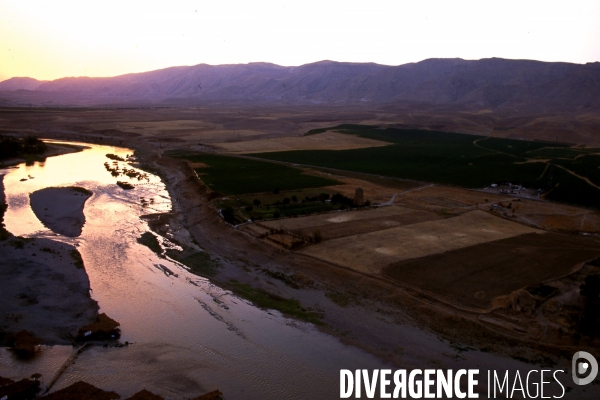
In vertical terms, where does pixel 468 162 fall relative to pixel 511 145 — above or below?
below

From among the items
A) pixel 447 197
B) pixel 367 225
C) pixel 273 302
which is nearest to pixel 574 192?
pixel 447 197

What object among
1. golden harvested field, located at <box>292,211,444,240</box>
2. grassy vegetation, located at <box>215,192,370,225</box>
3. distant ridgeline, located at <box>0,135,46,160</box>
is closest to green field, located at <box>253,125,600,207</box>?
golden harvested field, located at <box>292,211,444,240</box>

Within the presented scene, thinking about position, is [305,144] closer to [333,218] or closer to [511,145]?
[511,145]

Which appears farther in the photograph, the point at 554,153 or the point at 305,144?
the point at 305,144

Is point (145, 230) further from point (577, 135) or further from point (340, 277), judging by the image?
point (577, 135)

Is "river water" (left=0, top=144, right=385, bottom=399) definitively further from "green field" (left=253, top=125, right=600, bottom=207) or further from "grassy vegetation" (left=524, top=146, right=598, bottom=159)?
"grassy vegetation" (left=524, top=146, right=598, bottom=159)

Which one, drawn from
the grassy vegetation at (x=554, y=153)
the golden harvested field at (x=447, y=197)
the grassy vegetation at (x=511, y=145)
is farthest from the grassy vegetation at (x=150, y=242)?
the grassy vegetation at (x=511, y=145)

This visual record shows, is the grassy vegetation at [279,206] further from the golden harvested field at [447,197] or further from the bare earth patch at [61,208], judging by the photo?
Result: the bare earth patch at [61,208]
